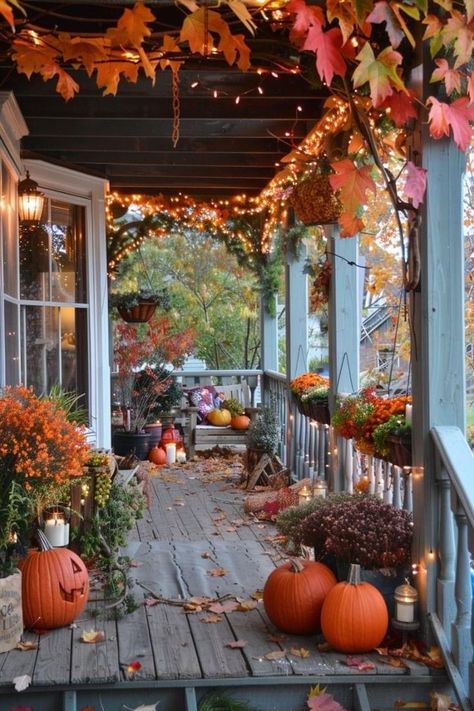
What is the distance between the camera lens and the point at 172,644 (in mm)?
3127

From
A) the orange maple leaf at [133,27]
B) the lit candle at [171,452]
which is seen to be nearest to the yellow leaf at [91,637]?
the orange maple leaf at [133,27]

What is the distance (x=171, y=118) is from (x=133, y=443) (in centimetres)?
399

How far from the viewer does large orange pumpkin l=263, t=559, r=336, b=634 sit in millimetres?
3213

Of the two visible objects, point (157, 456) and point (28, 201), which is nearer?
point (28, 201)

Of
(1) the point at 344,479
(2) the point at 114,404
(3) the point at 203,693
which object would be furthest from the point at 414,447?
(2) the point at 114,404

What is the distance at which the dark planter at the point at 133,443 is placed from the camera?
330 inches

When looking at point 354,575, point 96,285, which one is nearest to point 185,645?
point 354,575

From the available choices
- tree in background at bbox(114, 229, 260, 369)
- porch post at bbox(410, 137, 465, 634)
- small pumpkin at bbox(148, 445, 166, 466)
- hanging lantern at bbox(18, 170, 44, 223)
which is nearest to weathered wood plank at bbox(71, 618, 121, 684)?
porch post at bbox(410, 137, 465, 634)

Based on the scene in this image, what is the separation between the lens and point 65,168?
5988mm

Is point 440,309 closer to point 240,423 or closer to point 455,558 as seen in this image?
point 455,558

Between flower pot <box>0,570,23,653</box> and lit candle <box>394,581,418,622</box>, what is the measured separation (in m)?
1.39

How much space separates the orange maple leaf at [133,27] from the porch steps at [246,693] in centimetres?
226

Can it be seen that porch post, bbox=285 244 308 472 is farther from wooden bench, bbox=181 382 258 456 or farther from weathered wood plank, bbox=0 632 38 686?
weathered wood plank, bbox=0 632 38 686

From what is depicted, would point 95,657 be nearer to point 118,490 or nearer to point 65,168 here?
point 118,490
